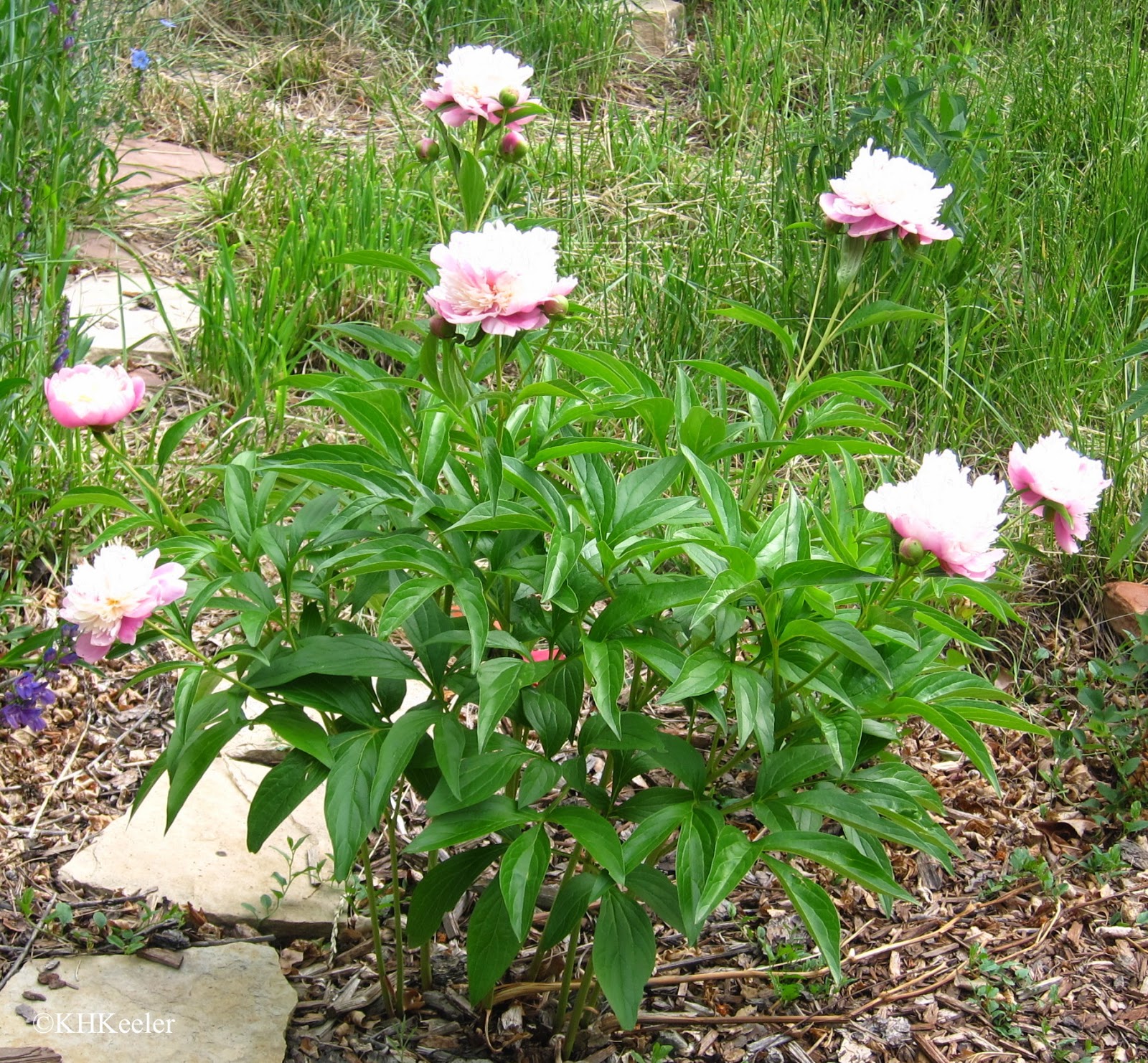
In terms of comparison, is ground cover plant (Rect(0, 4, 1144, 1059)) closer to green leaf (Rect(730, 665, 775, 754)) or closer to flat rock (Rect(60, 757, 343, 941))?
green leaf (Rect(730, 665, 775, 754))

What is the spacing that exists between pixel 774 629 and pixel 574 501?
314mm

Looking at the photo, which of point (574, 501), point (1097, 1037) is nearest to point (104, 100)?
point (574, 501)

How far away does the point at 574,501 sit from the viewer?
55.7 inches

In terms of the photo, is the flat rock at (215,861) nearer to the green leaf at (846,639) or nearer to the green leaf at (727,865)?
the green leaf at (727,865)

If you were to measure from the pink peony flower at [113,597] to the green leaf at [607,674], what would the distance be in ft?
1.40

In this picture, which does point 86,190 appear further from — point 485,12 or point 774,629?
point 774,629

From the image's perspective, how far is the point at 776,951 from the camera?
188 cm

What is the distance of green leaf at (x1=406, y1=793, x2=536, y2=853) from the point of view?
4.09 ft

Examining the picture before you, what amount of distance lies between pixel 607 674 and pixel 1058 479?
552 millimetres

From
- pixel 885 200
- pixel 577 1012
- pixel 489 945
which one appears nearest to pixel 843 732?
pixel 489 945

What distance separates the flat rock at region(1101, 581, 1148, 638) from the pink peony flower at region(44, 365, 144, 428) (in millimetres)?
2023

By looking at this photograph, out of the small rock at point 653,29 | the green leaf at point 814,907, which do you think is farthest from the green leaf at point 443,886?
the small rock at point 653,29

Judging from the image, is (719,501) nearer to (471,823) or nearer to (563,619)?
(563,619)

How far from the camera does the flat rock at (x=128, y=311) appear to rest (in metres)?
2.94
